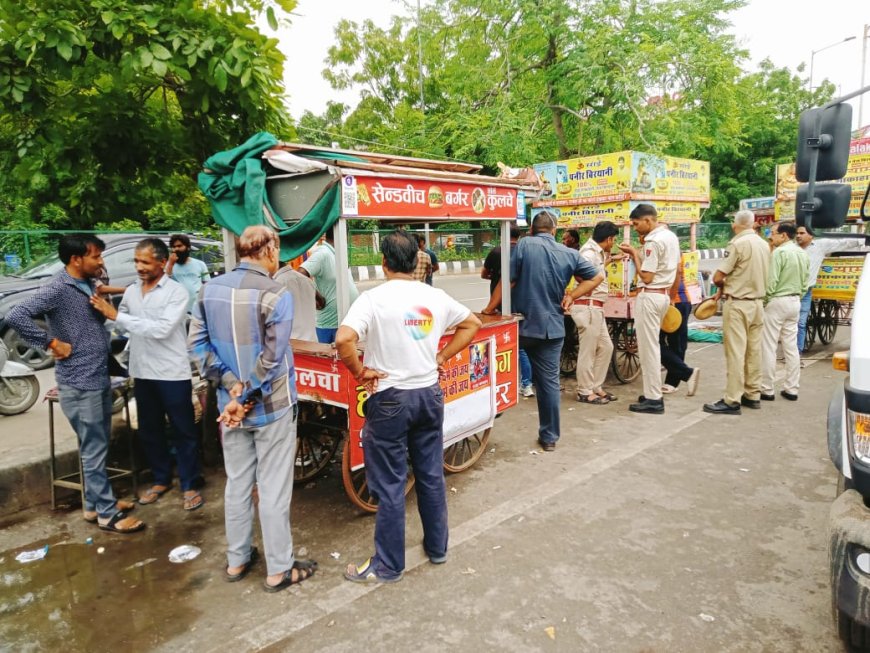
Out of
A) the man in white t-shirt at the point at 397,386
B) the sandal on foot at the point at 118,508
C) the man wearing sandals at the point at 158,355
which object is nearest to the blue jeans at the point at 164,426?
the man wearing sandals at the point at 158,355

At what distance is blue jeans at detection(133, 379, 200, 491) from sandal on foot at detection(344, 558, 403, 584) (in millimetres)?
1627

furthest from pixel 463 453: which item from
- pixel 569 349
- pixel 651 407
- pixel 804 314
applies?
pixel 804 314

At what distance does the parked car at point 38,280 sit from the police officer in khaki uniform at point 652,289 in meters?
6.02

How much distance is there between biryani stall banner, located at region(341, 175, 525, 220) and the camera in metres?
3.73

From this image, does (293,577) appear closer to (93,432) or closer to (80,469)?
(93,432)

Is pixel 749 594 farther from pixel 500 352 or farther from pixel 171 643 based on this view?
pixel 171 643

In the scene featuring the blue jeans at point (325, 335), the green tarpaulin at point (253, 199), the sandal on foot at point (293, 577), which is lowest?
the sandal on foot at point (293, 577)

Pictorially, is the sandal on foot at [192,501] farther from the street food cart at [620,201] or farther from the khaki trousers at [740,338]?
the khaki trousers at [740,338]

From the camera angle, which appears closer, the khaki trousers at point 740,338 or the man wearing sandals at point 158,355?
the man wearing sandals at point 158,355

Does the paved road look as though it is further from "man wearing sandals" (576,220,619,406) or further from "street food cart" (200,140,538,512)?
"man wearing sandals" (576,220,619,406)

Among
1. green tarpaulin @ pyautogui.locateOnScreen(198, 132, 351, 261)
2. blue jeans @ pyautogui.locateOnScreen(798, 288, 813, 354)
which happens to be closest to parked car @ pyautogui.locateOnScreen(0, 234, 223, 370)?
green tarpaulin @ pyautogui.locateOnScreen(198, 132, 351, 261)

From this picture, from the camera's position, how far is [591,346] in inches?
261

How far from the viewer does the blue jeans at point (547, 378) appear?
5.02m

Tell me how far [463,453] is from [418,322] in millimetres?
2108
